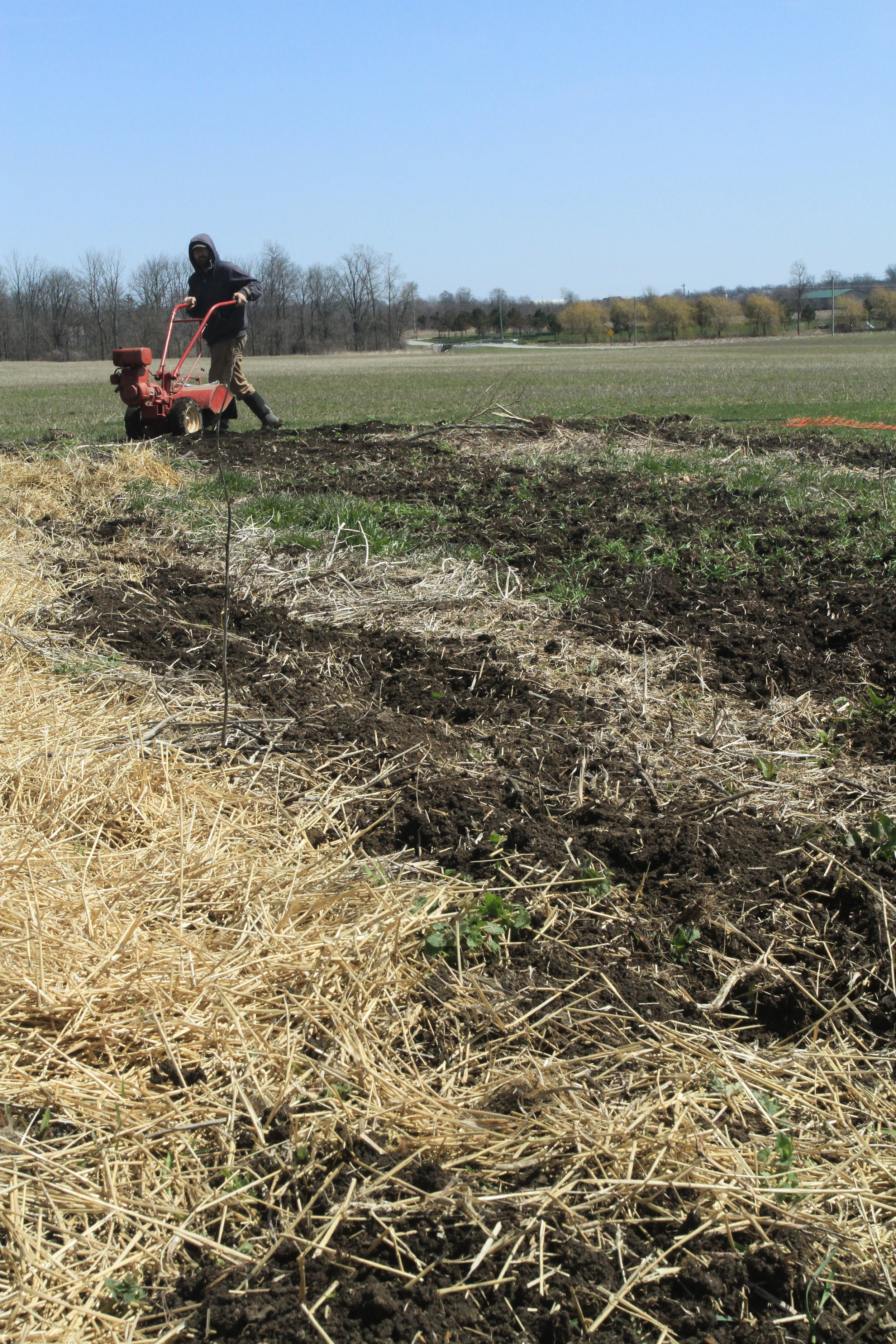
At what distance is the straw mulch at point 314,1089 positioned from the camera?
5.95 feet

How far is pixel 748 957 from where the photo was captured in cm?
260

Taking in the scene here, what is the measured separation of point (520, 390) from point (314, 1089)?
19.1 meters

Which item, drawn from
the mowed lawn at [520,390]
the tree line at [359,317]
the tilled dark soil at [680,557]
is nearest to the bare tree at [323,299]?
the tree line at [359,317]

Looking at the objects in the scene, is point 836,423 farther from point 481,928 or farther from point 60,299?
point 60,299

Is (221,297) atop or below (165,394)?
atop

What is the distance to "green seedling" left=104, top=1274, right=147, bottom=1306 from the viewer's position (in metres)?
1.69

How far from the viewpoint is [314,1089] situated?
7.10 ft

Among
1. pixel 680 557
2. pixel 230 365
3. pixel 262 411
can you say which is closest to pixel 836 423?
pixel 262 411

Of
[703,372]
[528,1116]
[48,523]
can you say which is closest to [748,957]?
[528,1116]

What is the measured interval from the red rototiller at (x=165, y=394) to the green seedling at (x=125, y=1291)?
939 cm

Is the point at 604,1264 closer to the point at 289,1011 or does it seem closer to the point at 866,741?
the point at 289,1011

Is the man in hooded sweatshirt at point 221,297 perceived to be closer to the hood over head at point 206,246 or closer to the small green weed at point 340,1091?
the hood over head at point 206,246

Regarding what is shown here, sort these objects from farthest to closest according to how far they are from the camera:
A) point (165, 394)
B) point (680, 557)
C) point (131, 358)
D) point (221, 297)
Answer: point (221, 297) → point (165, 394) → point (131, 358) → point (680, 557)

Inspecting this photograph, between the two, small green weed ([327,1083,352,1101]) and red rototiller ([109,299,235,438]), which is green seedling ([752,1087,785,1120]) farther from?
red rototiller ([109,299,235,438])
